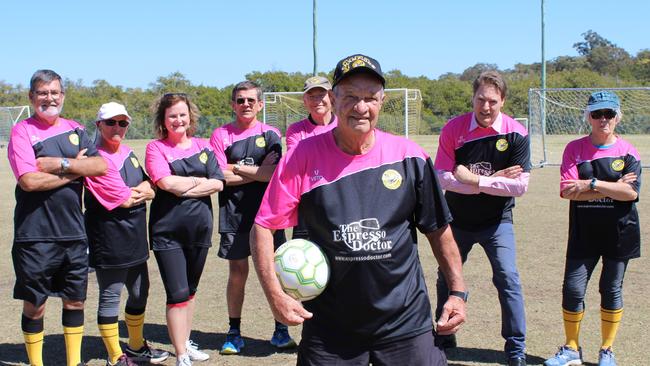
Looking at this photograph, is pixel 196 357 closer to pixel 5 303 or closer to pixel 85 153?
pixel 85 153

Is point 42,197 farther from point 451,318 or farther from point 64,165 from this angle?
point 451,318

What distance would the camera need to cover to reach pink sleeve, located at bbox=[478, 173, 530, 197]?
19.1ft

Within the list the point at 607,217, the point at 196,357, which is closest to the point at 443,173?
the point at 607,217

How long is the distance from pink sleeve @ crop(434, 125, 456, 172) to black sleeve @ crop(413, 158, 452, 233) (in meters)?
2.48

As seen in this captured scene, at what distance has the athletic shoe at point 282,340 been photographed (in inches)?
254

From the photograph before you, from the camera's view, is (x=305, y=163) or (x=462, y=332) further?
(x=462, y=332)

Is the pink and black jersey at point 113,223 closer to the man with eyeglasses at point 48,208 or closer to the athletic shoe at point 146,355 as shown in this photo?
the man with eyeglasses at point 48,208

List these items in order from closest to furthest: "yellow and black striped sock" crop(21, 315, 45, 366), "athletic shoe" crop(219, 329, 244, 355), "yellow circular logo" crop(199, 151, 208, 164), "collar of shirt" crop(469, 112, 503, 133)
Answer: "yellow and black striped sock" crop(21, 315, 45, 366), "collar of shirt" crop(469, 112, 503, 133), "yellow circular logo" crop(199, 151, 208, 164), "athletic shoe" crop(219, 329, 244, 355)

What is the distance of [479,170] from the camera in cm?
601

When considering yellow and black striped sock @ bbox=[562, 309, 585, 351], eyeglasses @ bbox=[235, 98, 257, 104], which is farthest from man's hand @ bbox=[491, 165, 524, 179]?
eyeglasses @ bbox=[235, 98, 257, 104]

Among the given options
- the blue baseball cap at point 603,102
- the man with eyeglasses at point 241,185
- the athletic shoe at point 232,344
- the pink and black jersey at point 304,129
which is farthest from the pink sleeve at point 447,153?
the athletic shoe at point 232,344

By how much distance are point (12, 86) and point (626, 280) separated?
83579 mm

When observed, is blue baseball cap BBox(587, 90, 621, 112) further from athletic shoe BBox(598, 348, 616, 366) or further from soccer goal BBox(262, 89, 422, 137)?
soccer goal BBox(262, 89, 422, 137)

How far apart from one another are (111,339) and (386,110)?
30379 mm
